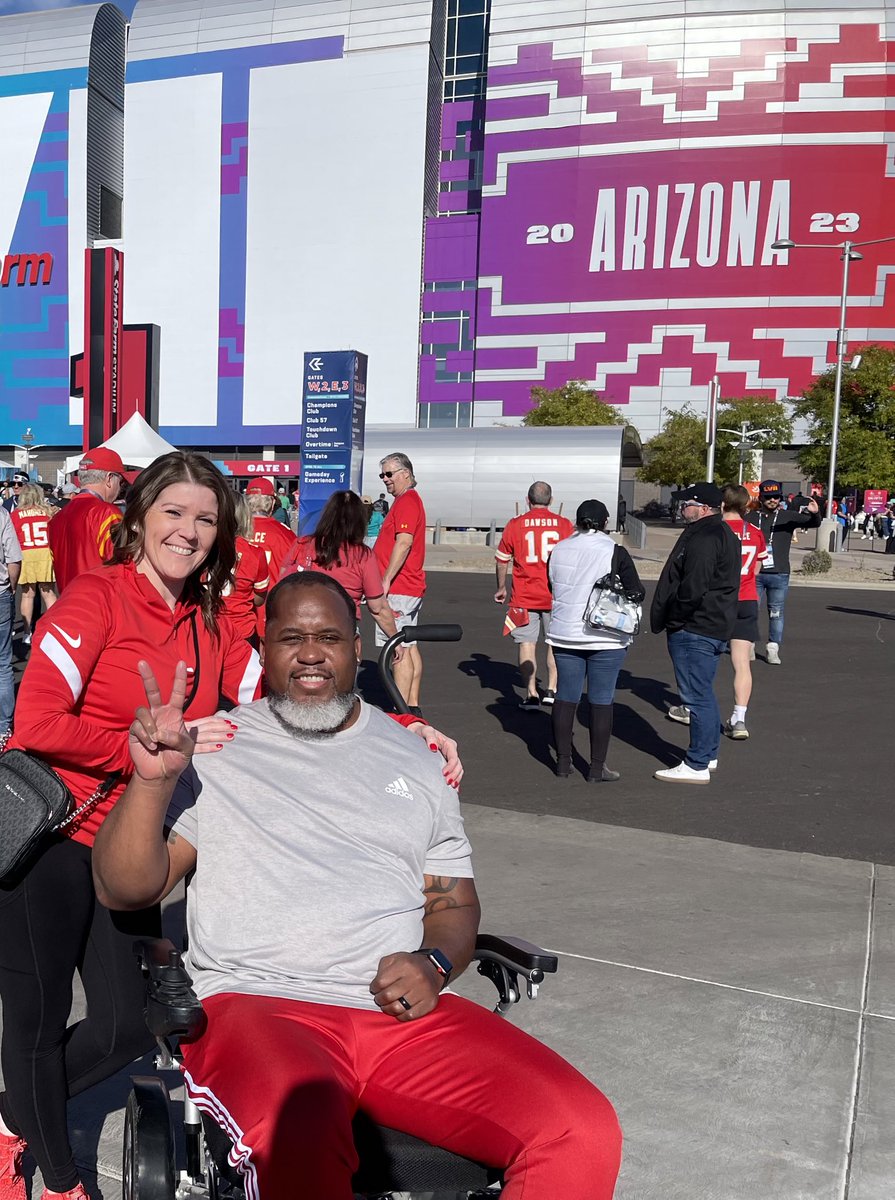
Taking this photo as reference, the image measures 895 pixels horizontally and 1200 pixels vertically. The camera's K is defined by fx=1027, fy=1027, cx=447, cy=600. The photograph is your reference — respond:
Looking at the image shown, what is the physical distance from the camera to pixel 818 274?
51438 millimetres

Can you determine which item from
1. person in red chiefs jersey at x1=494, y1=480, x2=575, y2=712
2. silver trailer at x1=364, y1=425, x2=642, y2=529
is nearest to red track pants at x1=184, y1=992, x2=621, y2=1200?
person in red chiefs jersey at x1=494, y1=480, x2=575, y2=712

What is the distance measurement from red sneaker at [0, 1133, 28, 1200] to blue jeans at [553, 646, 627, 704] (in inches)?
186

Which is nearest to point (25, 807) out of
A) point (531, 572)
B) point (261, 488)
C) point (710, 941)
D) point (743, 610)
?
point (710, 941)

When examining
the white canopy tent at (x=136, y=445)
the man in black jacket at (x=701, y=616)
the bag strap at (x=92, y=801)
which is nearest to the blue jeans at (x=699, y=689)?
the man in black jacket at (x=701, y=616)

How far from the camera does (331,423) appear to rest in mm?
19469

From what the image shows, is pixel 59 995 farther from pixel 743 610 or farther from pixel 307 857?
pixel 743 610

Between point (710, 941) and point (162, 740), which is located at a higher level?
point (162, 740)

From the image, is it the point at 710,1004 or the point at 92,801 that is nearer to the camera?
the point at 92,801

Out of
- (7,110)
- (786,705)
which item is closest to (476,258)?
(7,110)

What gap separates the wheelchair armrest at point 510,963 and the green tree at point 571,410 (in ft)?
151

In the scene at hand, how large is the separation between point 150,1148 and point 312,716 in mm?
919

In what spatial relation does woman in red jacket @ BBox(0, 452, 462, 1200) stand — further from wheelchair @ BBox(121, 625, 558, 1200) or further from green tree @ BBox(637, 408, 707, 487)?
green tree @ BBox(637, 408, 707, 487)

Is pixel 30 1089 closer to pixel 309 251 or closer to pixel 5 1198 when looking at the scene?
pixel 5 1198

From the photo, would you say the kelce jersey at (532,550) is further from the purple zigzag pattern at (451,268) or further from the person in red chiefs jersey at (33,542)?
the purple zigzag pattern at (451,268)
